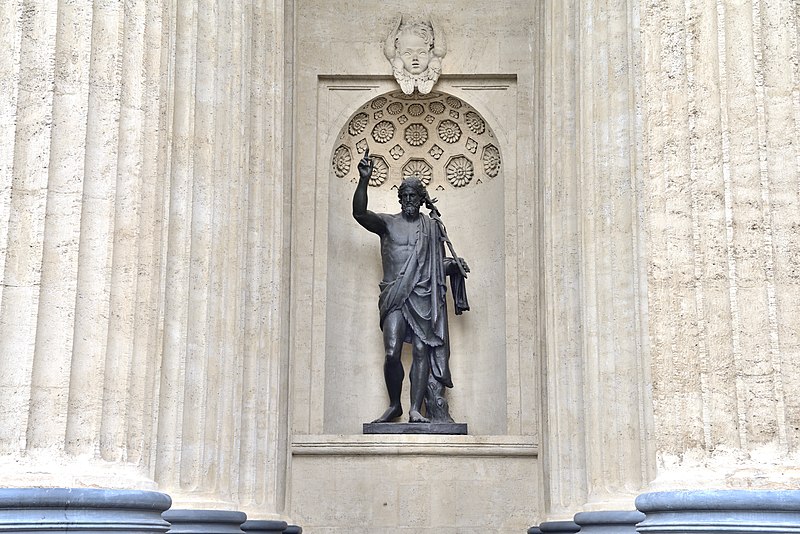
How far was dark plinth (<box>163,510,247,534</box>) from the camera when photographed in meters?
9.40

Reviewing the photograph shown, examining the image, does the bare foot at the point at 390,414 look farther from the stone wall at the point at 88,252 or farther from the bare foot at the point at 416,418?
the stone wall at the point at 88,252

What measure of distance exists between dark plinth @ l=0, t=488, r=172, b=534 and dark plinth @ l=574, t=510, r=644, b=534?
4904 millimetres

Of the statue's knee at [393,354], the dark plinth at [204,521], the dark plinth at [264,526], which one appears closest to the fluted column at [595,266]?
the statue's knee at [393,354]

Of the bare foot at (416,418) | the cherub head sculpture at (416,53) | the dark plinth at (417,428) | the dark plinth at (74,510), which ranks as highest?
the cherub head sculpture at (416,53)

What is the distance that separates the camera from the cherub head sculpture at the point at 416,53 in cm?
1498

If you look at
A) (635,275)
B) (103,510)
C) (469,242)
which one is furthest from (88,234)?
(469,242)

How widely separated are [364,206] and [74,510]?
324 inches

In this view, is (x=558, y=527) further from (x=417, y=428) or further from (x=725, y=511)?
(x=725, y=511)

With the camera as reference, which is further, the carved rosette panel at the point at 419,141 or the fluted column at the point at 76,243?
the carved rosette panel at the point at 419,141

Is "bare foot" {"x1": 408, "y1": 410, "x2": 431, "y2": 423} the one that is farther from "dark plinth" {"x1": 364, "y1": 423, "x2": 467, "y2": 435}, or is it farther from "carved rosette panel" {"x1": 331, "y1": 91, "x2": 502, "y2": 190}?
"carved rosette panel" {"x1": 331, "y1": 91, "x2": 502, "y2": 190}

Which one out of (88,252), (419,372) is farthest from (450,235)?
(88,252)

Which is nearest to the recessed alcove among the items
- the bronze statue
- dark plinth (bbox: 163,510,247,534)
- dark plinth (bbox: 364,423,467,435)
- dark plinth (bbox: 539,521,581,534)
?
the bronze statue

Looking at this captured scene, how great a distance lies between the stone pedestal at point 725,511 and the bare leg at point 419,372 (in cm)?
770

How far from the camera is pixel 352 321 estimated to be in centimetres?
1481
